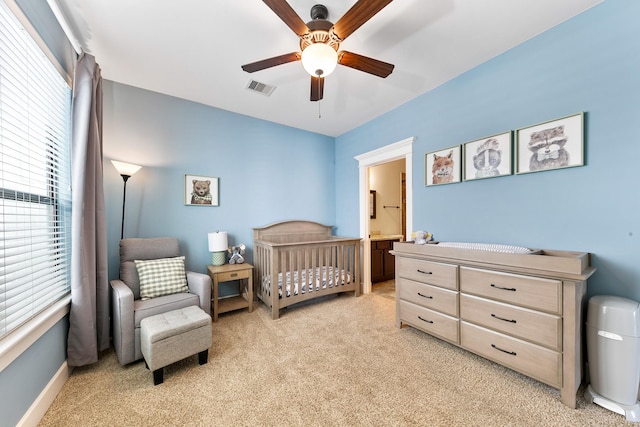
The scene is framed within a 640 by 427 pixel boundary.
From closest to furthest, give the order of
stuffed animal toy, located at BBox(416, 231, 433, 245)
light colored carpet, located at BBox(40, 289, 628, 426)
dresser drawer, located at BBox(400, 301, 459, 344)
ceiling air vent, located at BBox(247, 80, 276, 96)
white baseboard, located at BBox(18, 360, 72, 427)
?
white baseboard, located at BBox(18, 360, 72, 427)
light colored carpet, located at BBox(40, 289, 628, 426)
dresser drawer, located at BBox(400, 301, 459, 344)
stuffed animal toy, located at BBox(416, 231, 433, 245)
ceiling air vent, located at BBox(247, 80, 276, 96)

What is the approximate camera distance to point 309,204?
4.18 meters

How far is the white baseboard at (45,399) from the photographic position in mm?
1326

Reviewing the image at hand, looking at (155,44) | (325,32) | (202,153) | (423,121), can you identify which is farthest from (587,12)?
(202,153)

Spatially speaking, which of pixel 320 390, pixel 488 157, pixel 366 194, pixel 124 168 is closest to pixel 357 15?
pixel 488 157

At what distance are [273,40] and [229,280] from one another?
8.47 ft

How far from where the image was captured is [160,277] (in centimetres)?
239

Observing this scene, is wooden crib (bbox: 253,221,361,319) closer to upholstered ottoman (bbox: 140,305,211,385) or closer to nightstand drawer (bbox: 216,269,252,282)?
nightstand drawer (bbox: 216,269,252,282)

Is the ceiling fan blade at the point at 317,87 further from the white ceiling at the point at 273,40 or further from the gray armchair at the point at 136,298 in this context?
the gray armchair at the point at 136,298

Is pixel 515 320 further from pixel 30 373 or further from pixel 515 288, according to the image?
pixel 30 373

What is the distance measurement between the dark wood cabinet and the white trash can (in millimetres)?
2747

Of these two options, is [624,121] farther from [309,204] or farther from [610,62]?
[309,204]

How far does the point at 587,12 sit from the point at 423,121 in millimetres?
1431

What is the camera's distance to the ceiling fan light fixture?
5.07 feet

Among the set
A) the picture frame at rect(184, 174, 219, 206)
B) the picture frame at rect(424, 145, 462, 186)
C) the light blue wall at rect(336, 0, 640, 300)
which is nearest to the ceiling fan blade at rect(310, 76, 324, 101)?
the light blue wall at rect(336, 0, 640, 300)
